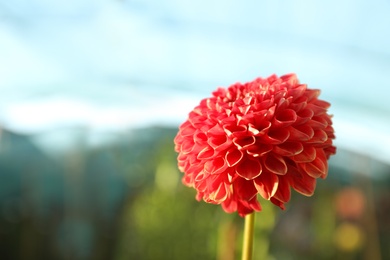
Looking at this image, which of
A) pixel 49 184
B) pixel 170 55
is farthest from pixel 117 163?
pixel 170 55

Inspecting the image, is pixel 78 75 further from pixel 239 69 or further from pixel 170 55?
pixel 239 69

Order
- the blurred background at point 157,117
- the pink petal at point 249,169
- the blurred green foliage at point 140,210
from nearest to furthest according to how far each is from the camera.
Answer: the pink petal at point 249,169 → the blurred background at point 157,117 → the blurred green foliage at point 140,210

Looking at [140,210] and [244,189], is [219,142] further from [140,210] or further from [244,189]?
[140,210]

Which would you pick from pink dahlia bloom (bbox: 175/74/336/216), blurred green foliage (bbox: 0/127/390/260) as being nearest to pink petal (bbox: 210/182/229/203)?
pink dahlia bloom (bbox: 175/74/336/216)

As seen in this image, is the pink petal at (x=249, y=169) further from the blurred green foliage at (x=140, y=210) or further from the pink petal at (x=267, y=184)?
the blurred green foliage at (x=140, y=210)

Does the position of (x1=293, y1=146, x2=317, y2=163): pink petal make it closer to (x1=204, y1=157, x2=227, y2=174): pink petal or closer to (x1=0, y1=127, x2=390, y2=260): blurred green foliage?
(x1=204, y1=157, x2=227, y2=174): pink petal

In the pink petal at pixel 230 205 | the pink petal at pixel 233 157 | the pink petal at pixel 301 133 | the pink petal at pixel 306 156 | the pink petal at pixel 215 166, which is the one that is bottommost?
the pink petal at pixel 230 205

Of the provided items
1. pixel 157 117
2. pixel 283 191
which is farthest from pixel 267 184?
pixel 157 117

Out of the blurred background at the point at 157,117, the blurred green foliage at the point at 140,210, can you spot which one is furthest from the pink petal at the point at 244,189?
the blurred green foliage at the point at 140,210
